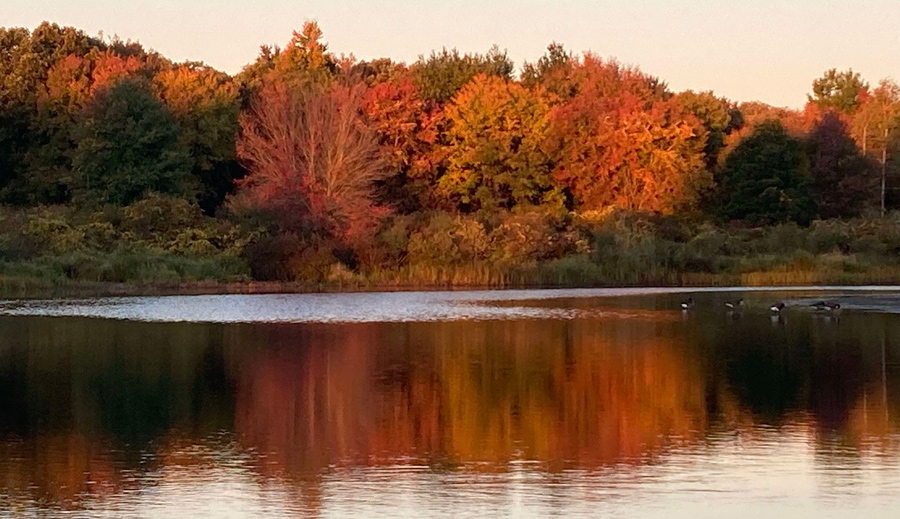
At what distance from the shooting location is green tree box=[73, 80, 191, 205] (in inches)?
2245

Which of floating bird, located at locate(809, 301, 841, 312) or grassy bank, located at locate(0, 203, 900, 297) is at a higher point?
grassy bank, located at locate(0, 203, 900, 297)

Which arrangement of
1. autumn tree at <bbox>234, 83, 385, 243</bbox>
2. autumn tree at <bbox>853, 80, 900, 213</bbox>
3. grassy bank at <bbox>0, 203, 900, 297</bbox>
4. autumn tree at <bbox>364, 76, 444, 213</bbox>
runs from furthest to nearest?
autumn tree at <bbox>853, 80, 900, 213</bbox> < autumn tree at <bbox>364, 76, 444, 213</bbox> < autumn tree at <bbox>234, 83, 385, 243</bbox> < grassy bank at <bbox>0, 203, 900, 297</bbox>

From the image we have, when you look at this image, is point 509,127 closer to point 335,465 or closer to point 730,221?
point 730,221

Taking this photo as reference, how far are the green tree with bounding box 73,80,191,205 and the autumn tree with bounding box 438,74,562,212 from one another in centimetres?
1259

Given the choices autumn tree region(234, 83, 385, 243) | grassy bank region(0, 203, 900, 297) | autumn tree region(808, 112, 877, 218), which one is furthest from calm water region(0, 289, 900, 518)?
autumn tree region(808, 112, 877, 218)

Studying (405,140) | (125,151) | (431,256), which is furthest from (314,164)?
(405,140)

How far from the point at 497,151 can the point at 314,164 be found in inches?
438

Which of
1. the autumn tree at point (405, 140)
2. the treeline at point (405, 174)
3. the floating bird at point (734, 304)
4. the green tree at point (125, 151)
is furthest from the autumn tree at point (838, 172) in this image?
the green tree at point (125, 151)

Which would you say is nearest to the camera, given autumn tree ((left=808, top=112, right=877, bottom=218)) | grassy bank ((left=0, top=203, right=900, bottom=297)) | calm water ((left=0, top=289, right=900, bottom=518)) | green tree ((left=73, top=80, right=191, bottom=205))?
calm water ((left=0, top=289, right=900, bottom=518))

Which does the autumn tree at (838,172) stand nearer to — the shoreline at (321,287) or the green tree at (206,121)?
the shoreline at (321,287)

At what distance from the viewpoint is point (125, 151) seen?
5784 centimetres

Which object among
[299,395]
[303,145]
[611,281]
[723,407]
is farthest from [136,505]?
[303,145]

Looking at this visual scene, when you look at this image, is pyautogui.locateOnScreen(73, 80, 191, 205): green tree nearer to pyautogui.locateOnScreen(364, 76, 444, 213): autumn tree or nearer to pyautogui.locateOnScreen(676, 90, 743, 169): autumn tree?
pyautogui.locateOnScreen(364, 76, 444, 213): autumn tree

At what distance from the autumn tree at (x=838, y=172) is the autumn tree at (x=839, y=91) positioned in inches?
1029
